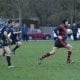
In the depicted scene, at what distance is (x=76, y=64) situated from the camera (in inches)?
695

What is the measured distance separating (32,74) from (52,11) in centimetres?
6140

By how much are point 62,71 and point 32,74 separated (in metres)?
1.19

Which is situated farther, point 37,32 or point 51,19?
point 51,19

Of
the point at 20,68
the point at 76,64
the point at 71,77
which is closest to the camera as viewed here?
the point at 71,77

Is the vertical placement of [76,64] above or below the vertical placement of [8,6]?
below

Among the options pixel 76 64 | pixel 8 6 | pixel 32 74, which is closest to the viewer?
pixel 32 74

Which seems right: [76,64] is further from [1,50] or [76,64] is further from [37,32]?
[37,32]

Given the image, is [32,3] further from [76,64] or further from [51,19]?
[76,64]

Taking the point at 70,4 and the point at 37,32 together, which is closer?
the point at 37,32

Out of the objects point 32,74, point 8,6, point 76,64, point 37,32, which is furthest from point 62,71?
point 8,6

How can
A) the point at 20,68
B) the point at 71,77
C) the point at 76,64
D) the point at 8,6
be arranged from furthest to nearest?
the point at 8,6 < the point at 76,64 < the point at 20,68 < the point at 71,77

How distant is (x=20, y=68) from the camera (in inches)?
645

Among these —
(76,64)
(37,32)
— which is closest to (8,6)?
(37,32)

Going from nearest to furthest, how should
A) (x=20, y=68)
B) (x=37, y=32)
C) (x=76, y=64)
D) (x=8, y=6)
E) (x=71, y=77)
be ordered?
1. (x=71, y=77)
2. (x=20, y=68)
3. (x=76, y=64)
4. (x=37, y=32)
5. (x=8, y=6)
